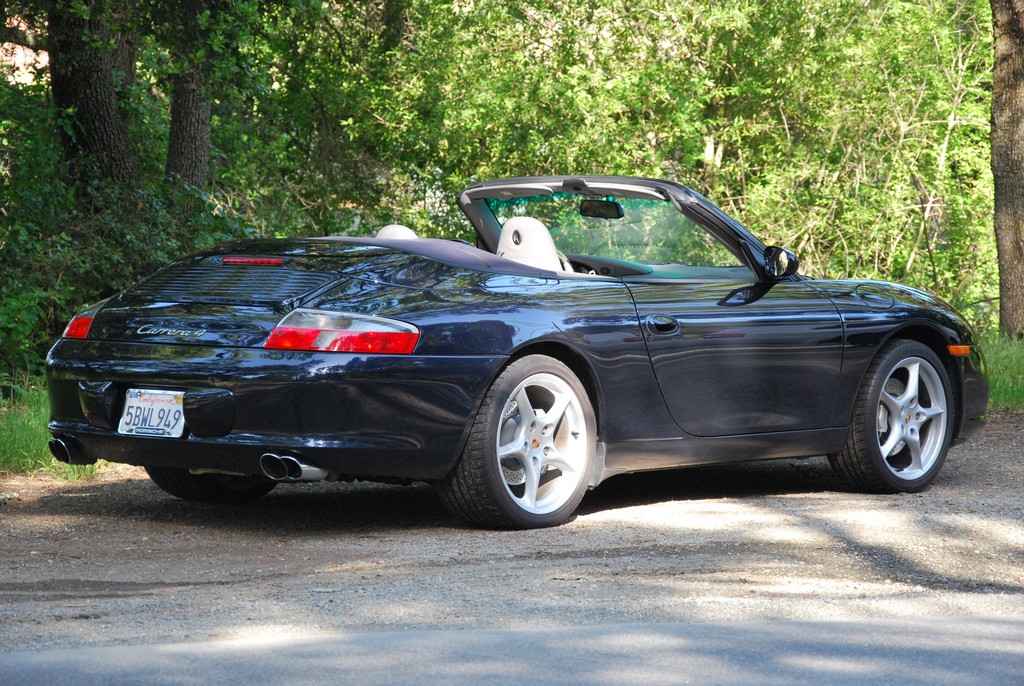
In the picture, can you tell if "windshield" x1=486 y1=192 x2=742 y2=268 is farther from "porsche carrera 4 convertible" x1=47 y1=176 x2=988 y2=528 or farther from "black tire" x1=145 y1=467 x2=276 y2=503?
"black tire" x1=145 y1=467 x2=276 y2=503

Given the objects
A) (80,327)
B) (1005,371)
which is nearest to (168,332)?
(80,327)

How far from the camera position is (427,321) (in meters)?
5.52

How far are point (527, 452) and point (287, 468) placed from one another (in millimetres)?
1005

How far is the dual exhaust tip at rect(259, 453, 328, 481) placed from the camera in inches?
210

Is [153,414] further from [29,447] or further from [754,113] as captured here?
[754,113]

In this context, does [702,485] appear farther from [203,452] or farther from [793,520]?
[203,452]

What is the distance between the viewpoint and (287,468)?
17.5 feet

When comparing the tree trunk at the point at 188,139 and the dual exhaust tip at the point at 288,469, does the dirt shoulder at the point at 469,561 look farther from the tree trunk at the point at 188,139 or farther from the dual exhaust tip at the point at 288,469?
the tree trunk at the point at 188,139

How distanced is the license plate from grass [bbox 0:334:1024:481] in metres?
2.18

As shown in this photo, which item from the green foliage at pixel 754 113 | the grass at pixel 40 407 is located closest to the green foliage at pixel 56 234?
the grass at pixel 40 407

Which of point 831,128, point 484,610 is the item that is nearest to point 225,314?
point 484,610

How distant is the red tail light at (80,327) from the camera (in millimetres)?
5945

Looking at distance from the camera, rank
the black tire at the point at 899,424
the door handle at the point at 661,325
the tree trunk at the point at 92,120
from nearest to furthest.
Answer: the door handle at the point at 661,325 < the black tire at the point at 899,424 < the tree trunk at the point at 92,120

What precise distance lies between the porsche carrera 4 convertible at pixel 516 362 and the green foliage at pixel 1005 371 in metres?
3.91
